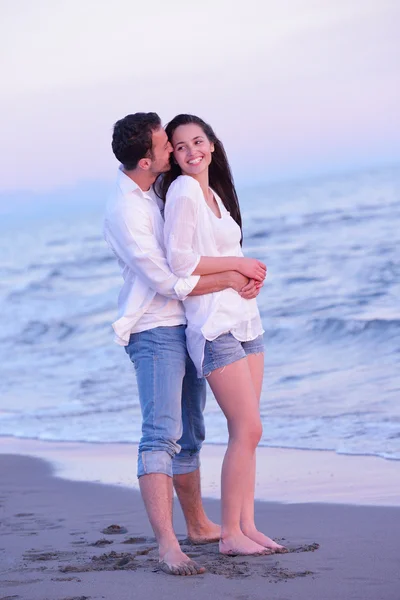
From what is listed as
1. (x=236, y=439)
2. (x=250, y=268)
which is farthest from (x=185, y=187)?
(x=236, y=439)

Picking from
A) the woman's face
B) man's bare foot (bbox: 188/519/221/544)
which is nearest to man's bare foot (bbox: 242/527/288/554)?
man's bare foot (bbox: 188/519/221/544)

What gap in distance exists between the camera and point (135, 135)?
3.59 metres

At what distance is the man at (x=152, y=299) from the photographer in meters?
3.51

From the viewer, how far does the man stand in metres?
3.51

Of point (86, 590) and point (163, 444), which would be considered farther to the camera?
point (163, 444)

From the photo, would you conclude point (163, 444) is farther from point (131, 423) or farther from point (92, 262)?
point (92, 262)

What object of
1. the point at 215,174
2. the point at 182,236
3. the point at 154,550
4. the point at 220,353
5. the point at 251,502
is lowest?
the point at 154,550

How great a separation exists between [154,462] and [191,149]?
124 centimetres

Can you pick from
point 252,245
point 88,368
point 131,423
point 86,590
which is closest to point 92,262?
point 252,245

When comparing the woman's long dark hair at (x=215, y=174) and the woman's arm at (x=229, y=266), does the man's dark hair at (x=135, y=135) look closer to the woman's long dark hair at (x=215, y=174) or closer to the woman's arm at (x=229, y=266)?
the woman's long dark hair at (x=215, y=174)

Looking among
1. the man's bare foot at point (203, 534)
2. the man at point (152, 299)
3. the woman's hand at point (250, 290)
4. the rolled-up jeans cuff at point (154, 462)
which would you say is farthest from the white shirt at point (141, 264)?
the man's bare foot at point (203, 534)

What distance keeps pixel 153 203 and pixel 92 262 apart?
774 inches

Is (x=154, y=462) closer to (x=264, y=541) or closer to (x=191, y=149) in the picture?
(x=264, y=541)

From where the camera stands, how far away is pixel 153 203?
145 inches
